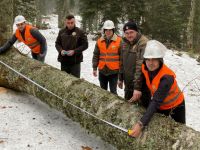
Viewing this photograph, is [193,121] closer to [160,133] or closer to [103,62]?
[103,62]

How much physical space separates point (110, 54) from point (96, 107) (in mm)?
1843

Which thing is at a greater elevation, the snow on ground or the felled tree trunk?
the felled tree trunk

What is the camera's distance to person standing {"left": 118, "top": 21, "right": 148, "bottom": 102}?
5.12m

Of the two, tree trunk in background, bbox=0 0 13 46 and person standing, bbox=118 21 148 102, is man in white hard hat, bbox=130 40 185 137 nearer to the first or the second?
person standing, bbox=118 21 148 102

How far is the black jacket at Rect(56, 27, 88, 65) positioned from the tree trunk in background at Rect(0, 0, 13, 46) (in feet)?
4.45

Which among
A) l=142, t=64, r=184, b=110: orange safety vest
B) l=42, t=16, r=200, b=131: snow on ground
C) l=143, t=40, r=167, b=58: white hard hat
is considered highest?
l=143, t=40, r=167, b=58: white hard hat

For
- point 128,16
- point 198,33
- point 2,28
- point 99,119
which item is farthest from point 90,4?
point 198,33

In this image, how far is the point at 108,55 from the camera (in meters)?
6.44

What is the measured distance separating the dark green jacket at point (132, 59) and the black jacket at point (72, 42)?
1519 millimetres

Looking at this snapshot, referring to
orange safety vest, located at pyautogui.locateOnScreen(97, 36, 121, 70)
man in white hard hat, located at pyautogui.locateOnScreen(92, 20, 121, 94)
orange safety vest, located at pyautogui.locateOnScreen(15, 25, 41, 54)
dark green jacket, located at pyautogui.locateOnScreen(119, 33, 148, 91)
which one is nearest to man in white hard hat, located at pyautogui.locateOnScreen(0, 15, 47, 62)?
orange safety vest, located at pyautogui.locateOnScreen(15, 25, 41, 54)

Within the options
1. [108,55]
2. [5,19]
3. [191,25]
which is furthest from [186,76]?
[191,25]

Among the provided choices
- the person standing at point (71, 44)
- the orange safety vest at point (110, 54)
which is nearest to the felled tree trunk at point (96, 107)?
the person standing at point (71, 44)

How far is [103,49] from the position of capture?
21.3 ft

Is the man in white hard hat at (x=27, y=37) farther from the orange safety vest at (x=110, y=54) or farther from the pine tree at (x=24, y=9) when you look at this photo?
the pine tree at (x=24, y=9)
